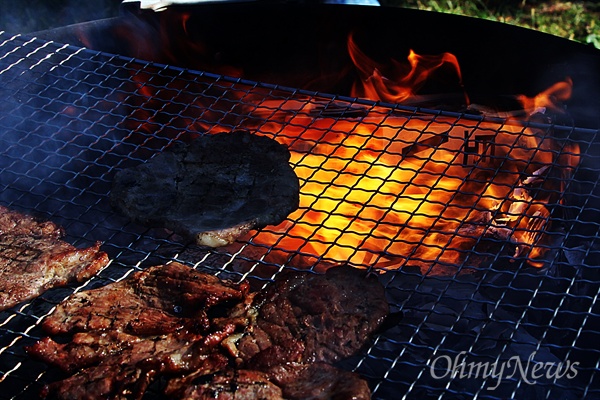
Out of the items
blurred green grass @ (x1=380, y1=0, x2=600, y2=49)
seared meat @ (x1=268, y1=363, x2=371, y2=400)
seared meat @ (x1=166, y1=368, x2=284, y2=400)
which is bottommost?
blurred green grass @ (x1=380, y1=0, x2=600, y2=49)

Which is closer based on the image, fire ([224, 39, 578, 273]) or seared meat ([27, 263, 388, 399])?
seared meat ([27, 263, 388, 399])

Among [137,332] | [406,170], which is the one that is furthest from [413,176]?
[137,332]

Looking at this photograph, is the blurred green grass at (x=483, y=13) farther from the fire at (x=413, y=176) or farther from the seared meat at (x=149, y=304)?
the seared meat at (x=149, y=304)

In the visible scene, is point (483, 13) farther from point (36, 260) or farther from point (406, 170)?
point (36, 260)

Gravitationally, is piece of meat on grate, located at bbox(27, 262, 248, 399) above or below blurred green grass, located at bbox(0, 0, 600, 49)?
above

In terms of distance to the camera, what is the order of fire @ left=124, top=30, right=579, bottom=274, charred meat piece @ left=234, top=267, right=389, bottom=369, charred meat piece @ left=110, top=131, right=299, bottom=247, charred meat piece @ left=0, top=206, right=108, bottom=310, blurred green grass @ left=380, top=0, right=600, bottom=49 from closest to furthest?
1. charred meat piece @ left=234, top=267, right=389, bottom=369
2. charred meat piece @ left=0, top=206, right=108, bottom=310
3. charred meat piece @ left=110, top=131, right=299, bottom=247
4. fire @ left=124, top=30, right=579, bottom=274
5. blurred green grass @ left=380, top=0, right=600, bottom=49

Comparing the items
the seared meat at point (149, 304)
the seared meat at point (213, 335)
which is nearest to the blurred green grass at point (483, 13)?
the seared meat at point (149, 304)

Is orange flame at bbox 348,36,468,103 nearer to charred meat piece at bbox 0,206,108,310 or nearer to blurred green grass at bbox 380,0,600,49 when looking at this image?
charred meat piece at bbox 0,206,108,310

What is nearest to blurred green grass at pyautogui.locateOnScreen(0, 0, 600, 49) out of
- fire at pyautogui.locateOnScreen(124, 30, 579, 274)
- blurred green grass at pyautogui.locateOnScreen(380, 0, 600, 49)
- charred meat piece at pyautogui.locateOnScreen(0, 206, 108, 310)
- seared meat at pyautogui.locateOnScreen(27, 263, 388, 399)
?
blurred green grass at pyautogui.locateOnScreen(380, 0, 600, 49)
